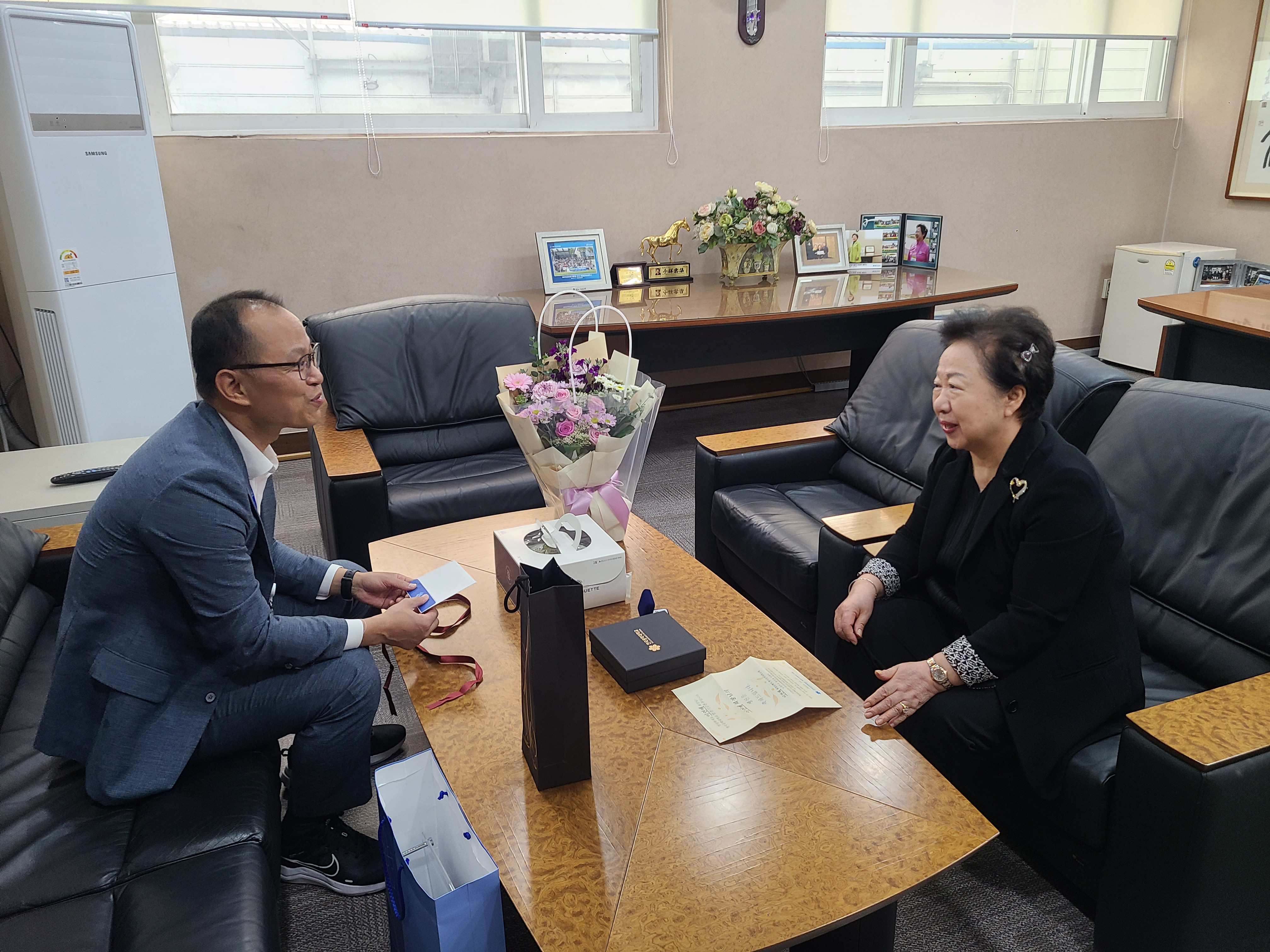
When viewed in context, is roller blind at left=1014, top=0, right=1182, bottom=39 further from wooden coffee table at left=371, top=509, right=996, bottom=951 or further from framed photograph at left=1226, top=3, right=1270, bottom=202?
wooden coffee table at left=371, top=509, right=996, bottom=951

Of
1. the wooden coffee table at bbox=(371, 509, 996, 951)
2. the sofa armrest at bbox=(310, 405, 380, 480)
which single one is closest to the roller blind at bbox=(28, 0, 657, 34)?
the sofa armrest at bbox=(310, 405, 380, 480)

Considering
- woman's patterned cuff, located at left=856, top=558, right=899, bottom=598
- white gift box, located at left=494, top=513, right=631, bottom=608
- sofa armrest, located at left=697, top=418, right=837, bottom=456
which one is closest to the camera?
white gift box, located at left=494, top=513, right=631, bottom=608

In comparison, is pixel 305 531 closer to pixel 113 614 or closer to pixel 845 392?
pixel 113 614

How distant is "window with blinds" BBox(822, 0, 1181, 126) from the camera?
4.82 meters

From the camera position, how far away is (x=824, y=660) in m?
2.12

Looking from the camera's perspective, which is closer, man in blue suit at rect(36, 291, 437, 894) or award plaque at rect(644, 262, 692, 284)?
man in blue suit at rect(36, 291, 437, 894)

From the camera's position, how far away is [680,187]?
4.53 metres

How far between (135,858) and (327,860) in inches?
17.9

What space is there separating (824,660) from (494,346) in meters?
1.63

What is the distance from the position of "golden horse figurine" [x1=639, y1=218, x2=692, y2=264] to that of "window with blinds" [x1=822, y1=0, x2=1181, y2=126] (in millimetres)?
1216

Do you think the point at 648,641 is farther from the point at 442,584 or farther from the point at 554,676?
the point at 442,584

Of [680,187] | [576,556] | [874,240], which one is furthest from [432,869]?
[874,240]

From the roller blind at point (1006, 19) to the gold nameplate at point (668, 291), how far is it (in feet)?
5.40

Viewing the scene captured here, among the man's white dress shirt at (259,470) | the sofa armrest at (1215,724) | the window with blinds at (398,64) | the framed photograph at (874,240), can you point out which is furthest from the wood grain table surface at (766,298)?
the sofa armrest at (1215,724)
